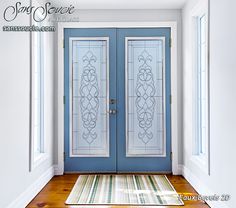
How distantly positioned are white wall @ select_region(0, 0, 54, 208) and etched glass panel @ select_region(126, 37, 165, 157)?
1683 mm

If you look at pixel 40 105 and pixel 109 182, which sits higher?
pixel 40 105

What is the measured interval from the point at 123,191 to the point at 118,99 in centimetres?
151

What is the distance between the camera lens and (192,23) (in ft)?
14.2

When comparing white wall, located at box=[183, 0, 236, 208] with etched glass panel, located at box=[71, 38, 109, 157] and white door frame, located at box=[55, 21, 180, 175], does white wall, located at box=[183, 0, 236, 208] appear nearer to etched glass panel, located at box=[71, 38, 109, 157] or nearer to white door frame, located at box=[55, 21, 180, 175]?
white door frame, located at box=[55, 21, 180, 175]

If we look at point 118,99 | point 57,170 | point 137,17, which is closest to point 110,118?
point 118,99

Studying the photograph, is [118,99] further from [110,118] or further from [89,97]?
[89,97]

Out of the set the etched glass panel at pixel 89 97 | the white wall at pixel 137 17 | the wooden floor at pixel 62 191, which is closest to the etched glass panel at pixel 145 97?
the white wall at pixel 137 17

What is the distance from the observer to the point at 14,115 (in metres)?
3.12

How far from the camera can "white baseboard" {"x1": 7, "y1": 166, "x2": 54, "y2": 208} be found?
10.5 ft

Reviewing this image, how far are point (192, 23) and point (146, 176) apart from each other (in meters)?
2.27

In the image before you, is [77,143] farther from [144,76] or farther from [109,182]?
[144,76]

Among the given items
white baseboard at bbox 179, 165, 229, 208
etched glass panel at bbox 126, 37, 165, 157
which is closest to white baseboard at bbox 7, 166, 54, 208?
etched glass panel at bbox 126, 37, 165, 157

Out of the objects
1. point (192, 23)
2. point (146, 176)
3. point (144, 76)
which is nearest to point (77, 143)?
point (146, 176)

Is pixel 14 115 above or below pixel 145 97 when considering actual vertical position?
below
